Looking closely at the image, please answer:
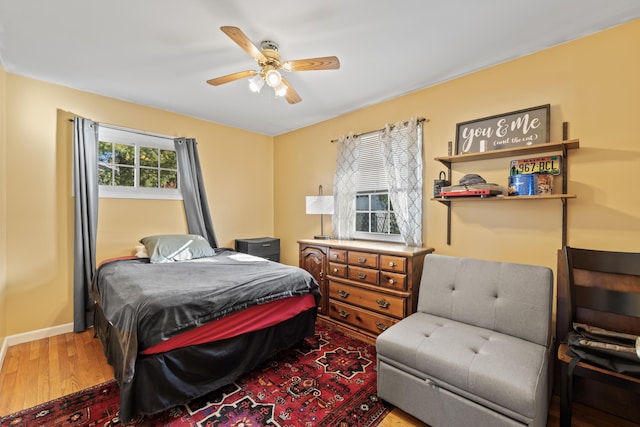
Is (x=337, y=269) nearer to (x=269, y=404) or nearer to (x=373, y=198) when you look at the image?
(x=373, y=198)

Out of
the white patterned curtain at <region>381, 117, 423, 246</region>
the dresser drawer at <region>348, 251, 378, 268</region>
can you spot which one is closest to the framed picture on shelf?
the white patterned curtain at <region>381, 117, 423, 246</region>

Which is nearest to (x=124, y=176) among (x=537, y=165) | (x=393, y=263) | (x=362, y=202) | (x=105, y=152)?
(x=105, y=152)

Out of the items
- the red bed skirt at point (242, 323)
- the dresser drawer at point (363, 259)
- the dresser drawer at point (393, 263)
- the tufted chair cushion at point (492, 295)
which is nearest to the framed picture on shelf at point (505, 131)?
the tufted chair cushion at point (492, 295)

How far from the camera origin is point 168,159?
3549mm

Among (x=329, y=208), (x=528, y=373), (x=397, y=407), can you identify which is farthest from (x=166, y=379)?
(x=329, y=208)

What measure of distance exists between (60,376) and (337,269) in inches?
95.6

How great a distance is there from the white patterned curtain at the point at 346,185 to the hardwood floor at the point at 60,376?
6.66 feet

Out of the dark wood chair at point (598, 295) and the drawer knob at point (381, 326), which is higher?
the dark wood chair at point (598, 295)

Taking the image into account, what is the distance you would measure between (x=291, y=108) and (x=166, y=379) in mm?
2924

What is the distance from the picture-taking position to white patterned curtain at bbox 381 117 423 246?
281 cm

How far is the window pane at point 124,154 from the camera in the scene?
3.20 meters

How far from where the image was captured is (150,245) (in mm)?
3057

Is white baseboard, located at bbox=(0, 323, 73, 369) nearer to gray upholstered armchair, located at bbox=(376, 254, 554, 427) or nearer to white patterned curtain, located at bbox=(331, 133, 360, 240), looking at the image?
white patterned curtain, located at bbox=(331, 133, 360, 240)

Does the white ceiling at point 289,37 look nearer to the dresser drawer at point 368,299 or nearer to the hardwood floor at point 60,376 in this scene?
the dresser drawer at point 368,299
